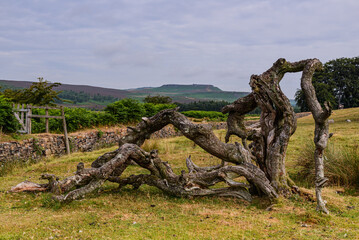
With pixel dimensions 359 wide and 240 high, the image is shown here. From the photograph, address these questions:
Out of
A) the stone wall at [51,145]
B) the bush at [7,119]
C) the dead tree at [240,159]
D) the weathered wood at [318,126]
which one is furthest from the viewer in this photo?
the bush at [7,119]

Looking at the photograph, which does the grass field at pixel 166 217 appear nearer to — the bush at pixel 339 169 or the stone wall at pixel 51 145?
the bush at pixel 339 169

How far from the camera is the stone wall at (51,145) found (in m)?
13.6

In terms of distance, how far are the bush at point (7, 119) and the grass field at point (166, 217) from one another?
7565 millimetres

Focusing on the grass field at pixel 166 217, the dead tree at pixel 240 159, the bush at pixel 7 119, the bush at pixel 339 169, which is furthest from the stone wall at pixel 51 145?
the bush at pixel 339 169

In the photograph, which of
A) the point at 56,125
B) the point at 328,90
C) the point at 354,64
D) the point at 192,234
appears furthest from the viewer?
the point at 354,64

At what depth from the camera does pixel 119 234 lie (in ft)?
15.8

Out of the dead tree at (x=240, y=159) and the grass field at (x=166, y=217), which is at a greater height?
the dead tree at (x=240, y=159)

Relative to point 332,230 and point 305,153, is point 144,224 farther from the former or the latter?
point 305,153

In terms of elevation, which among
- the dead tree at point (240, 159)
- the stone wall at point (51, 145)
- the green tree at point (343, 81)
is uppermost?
the green tree at point (343, 81)

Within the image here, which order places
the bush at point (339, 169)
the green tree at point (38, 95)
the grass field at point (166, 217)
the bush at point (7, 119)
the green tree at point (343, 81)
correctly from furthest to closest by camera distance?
1. the green tree at point (343, 81)
2. the green tree at point (38, 95)
3. the bush at point (7, 119)
4. the bush at point (339, 169)
5. the grass field at point (166, 217)

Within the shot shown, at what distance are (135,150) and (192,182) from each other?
1581 mm

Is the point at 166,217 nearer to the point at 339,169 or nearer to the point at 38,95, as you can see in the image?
the point at 339,169

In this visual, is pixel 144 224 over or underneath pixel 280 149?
underneath

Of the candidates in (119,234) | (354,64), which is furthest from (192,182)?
(354,64)
